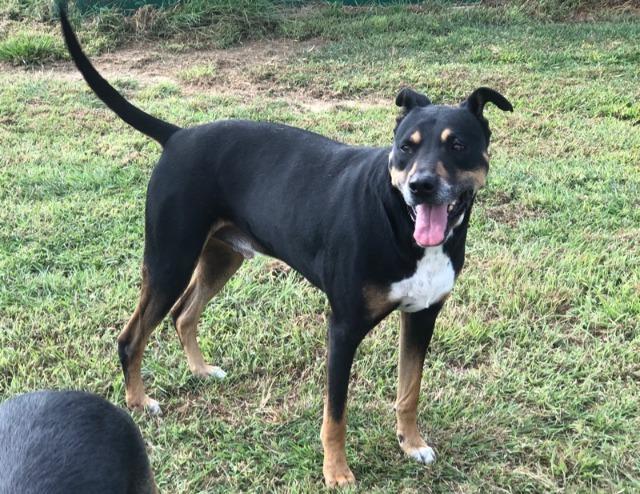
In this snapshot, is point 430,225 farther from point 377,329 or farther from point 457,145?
point 377,329

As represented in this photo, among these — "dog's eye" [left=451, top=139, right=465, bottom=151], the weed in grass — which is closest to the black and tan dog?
"dog's eye" [left=451, top=139, right=465, bottom=151]

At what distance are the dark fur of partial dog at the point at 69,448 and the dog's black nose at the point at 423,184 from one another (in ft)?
3.89

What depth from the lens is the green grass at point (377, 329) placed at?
3.02m

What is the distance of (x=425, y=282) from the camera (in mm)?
2645

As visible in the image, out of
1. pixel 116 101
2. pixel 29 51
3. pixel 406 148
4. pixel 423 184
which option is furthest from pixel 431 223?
pixel 29 51

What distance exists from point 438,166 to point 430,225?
210 mm

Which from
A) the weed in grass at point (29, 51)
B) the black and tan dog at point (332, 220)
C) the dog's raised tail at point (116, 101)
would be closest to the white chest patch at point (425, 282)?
the black and tan dog at point (332, 220)

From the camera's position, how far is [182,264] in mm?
3125

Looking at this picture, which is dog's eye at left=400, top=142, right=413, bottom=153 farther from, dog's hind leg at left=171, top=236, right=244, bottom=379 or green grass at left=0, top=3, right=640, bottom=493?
green grass at left=0, top=3, right=640, bottom=493

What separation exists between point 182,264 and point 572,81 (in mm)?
6283

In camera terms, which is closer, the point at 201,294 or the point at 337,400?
the point at 337,400

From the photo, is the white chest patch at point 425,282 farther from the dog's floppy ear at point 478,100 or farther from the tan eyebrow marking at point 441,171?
the dog's floppy ear at point 478,100

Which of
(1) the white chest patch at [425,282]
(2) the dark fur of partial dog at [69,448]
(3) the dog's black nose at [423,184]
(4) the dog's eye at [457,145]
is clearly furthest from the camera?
(1) the white chest patch at [425,282]

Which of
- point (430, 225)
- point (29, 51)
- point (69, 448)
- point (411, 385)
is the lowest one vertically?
point (29, 51)
